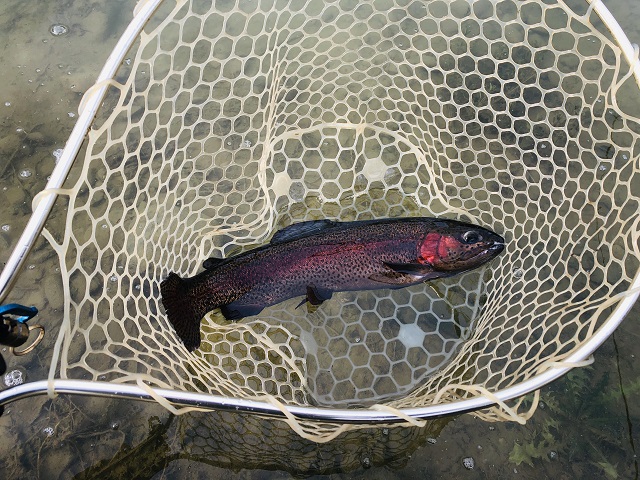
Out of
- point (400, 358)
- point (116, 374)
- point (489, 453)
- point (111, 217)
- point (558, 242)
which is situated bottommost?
point (489, 453)

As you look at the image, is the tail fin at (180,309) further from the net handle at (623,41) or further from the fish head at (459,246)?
the net handle at (623,41)

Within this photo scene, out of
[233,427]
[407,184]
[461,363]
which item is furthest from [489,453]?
[407,184]

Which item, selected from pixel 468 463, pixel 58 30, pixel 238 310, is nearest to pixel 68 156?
pixel 238 310

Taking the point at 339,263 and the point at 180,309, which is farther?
the point at 339,263

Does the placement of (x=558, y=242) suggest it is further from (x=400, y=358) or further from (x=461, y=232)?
(x=400, y=358)

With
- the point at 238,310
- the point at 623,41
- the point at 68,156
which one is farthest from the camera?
the point at 238,310

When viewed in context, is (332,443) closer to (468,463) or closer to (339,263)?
(468,463)

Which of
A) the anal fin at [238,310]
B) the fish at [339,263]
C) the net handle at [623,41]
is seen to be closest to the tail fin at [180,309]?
the fish at [339,263]
